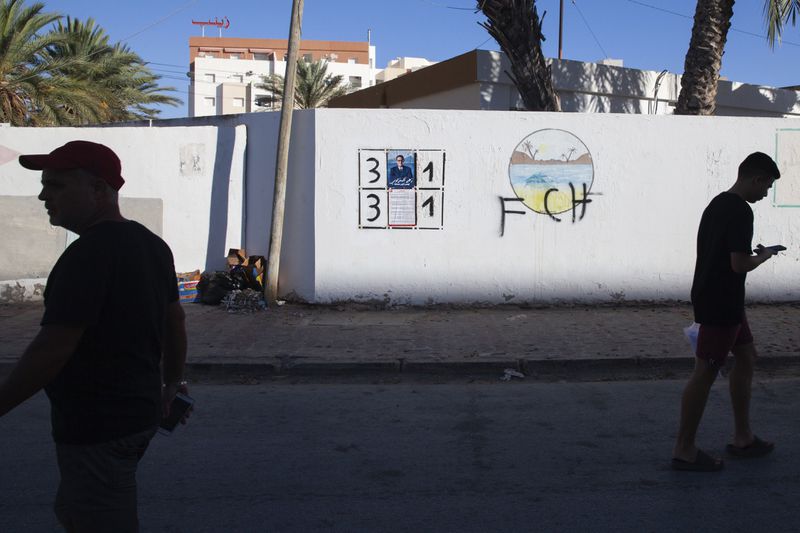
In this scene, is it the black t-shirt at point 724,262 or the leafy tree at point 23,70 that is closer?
the black t-shirt at point 724,262

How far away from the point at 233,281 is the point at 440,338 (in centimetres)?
335

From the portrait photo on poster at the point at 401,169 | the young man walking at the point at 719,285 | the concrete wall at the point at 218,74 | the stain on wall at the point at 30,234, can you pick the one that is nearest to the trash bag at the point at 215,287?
the stain on wall at the point at 30,234

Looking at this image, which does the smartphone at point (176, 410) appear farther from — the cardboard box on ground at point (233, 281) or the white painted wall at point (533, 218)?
the cardboard box on ground at point (233, 281)

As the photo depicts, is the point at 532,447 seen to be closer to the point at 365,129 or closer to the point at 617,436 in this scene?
the point at 617,436

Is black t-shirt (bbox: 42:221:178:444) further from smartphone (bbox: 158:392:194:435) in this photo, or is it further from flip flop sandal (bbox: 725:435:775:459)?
flip flop sandal (bbox: 725:435:775:459)

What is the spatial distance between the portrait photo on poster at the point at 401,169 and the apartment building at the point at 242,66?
199 ft

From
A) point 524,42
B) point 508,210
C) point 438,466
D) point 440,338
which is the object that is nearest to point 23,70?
point 524,42

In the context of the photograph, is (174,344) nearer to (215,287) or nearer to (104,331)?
(104,331)

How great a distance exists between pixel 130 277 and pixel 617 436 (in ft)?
12.6

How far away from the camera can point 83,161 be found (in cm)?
234

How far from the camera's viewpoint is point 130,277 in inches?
91.0

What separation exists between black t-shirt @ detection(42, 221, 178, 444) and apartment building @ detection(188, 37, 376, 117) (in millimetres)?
67775

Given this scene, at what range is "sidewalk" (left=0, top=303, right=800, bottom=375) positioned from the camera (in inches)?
277

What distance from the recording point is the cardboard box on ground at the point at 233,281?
9.88 metres
